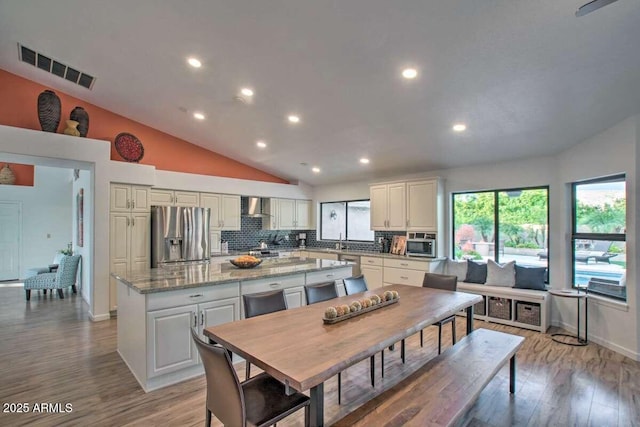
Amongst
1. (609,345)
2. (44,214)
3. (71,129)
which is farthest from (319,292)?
(44,214)

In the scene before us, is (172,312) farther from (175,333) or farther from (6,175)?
(6,175)

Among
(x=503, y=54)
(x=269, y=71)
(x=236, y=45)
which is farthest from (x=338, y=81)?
(x=503, y=54)

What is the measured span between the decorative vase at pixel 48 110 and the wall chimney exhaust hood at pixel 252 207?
340cm

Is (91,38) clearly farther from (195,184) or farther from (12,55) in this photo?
(195,184)

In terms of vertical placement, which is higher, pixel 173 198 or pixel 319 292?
pixel 173 198

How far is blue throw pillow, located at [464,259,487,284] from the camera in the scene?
16.1 feet

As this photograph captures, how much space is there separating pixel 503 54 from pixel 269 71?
7.40ft

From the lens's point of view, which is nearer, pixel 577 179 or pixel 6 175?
pixel 577 179

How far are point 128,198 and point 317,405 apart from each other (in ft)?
16.3

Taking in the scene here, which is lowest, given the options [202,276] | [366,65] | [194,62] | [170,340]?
[170,340]

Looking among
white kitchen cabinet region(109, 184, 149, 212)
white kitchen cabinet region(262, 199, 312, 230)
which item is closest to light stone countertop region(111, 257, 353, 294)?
white kitchen cabinet region(109, 184, 149, 212)

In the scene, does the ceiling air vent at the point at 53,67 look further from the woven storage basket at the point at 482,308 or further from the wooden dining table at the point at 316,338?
the woven storage basket at the point at 482,308

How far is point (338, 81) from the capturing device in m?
3.37

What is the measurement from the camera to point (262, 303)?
99.7 inches
